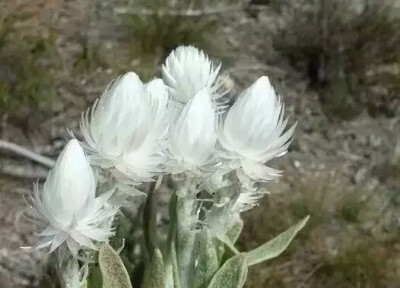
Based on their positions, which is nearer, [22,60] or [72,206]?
[72,206]

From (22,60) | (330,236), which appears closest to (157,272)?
(330,236)

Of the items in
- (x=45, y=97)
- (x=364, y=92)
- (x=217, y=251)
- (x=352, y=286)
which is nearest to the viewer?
(x=217, y=251)

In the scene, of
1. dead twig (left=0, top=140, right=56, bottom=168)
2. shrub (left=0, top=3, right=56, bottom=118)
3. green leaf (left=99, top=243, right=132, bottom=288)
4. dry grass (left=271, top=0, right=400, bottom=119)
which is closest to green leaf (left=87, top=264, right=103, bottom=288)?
green leaf (left=99, top=243, right=132, bottom=288)

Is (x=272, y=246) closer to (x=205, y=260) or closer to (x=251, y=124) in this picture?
(x=205, y=260)

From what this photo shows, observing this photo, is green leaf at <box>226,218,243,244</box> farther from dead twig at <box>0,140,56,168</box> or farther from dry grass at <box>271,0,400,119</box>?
dry grass at <box>271,0,400,119</box>

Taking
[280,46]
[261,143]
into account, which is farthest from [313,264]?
[261,143]

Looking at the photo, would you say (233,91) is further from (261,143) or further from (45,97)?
(261,143)
